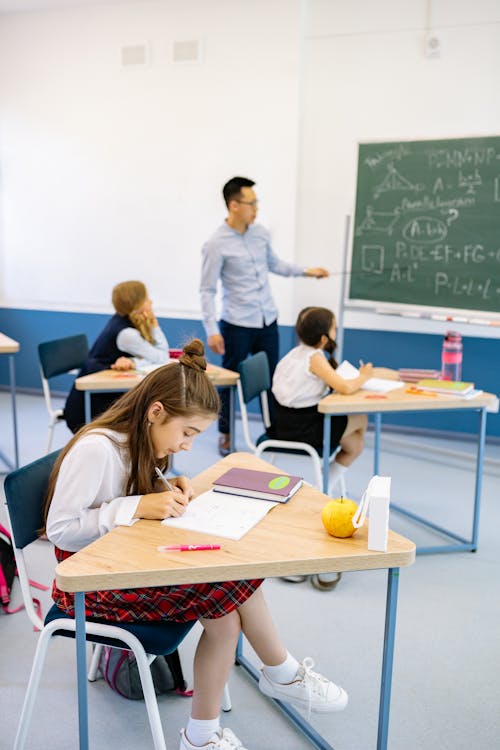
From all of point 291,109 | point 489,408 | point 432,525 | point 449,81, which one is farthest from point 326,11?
point 432,525

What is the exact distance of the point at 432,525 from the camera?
3.38 metres

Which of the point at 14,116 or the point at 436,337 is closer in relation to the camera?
the point at 436,337

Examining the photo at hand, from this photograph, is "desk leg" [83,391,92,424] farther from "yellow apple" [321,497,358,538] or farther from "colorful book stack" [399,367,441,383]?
"yellow apple" [321,497,358,538]

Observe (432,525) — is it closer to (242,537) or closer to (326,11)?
(242,537)

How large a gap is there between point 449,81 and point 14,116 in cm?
327

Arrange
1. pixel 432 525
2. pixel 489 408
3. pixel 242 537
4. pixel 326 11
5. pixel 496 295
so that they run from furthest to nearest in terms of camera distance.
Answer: pixel 326 11 → pixel 496 295 → pixel 432 525 → pixel 489 408 → pixel 242 537

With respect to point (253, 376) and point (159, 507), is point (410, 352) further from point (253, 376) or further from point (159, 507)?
point (159, 507)

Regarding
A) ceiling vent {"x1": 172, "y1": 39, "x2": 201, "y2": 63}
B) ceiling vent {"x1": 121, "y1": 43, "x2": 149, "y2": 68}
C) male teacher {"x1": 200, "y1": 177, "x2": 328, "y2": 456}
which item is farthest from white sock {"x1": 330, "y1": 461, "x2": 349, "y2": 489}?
ceiling vent {"x1": 121, "y1": 43, "x2": 149, "y2": 68}

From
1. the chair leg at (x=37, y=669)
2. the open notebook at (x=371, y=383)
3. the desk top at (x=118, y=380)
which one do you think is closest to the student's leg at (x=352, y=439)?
the open notebook at (x=371, y=383)

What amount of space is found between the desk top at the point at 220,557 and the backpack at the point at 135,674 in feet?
1.99

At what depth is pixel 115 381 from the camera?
3.21 meters

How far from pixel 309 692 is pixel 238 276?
2774 mm

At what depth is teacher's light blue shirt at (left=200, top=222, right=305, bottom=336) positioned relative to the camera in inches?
166

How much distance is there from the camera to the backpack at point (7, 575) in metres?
2.58
